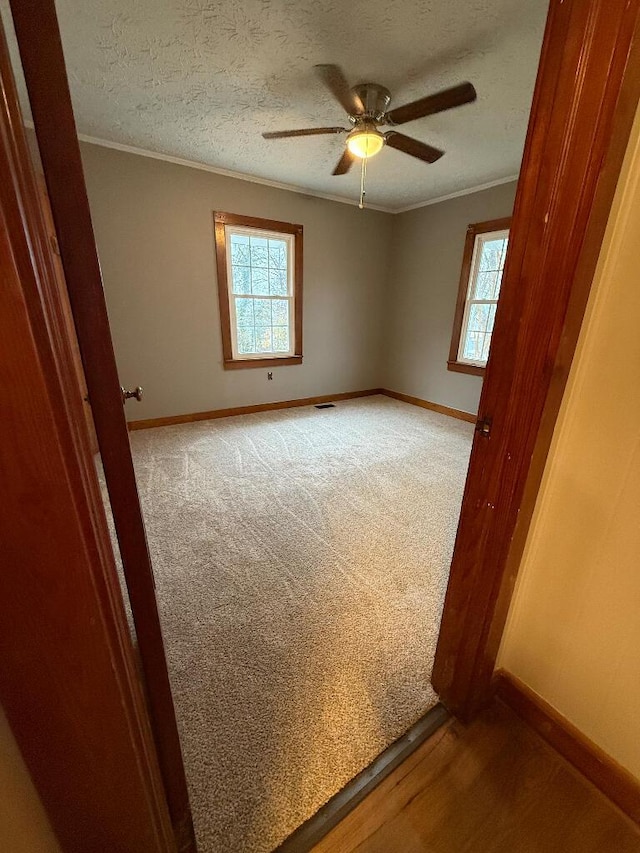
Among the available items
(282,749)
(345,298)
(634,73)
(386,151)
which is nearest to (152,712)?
(282,749)

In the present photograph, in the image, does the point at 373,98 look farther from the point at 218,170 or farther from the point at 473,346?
the point at 473,346

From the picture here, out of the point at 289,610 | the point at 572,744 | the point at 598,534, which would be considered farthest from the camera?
the point at 289,610

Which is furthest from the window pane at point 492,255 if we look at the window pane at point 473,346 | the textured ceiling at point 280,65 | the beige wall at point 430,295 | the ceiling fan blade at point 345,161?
the ceiling fan blade at point 345,161

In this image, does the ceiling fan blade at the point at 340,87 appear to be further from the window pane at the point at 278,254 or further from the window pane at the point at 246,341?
the window pane at the point at 246,341

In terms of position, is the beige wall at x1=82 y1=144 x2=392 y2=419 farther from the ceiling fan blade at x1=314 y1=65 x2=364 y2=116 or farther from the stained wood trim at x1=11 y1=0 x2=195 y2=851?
the stained wood trim at x1=11 y1=0 x2=195 y2=851

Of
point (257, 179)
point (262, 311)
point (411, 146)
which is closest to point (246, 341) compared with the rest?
point (262, 311)

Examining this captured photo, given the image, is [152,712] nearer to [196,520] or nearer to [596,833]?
[596,833]

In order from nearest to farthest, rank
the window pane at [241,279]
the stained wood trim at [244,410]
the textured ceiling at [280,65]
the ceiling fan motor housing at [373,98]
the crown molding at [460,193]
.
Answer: the textured ceiling at [280,65], the ceiling fan motor housing at [373,98], the crown molding at [460,193], the stained wood trim at [244,410], the window pane at [241,279]

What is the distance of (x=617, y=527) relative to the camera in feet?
2.73

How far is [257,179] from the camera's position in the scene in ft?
11.4

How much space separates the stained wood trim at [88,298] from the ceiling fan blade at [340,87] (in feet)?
6.15

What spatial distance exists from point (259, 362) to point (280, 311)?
668 millimetres

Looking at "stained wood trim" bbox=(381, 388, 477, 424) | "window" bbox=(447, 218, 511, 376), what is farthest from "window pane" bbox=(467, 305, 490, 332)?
"stained wood trim" bbox=(381, 388, 477, 424)

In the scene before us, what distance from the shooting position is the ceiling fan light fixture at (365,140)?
2076mm
